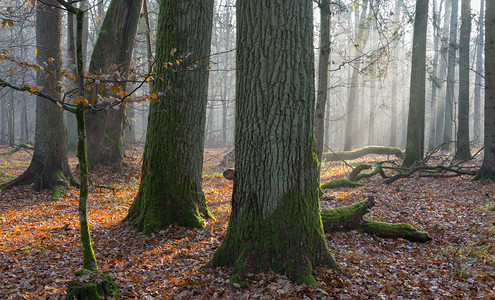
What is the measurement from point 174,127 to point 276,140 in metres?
2.73

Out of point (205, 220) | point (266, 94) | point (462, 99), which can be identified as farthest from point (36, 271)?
point (462, 99)

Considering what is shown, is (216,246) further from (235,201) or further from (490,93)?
(490,93)

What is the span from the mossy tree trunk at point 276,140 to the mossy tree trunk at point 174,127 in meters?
2.28

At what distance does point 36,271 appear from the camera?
444cm

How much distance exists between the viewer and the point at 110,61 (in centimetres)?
1039

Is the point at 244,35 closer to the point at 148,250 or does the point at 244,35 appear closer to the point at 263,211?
the point at 263,211

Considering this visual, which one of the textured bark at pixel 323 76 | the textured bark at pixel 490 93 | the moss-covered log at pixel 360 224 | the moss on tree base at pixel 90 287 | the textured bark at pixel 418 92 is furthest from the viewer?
the textured bark at pixel 418 92

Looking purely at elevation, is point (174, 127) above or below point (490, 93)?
below

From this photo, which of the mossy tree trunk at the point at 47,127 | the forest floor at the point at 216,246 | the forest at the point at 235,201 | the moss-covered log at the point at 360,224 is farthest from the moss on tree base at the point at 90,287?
the mossy tree trunk at the point at 47,127

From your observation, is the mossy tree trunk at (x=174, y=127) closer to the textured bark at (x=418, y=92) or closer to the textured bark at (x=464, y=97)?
→ the textured bark at (x=418, y=92)

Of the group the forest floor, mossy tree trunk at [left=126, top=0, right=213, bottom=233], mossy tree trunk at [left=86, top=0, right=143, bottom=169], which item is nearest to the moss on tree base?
the forest floor

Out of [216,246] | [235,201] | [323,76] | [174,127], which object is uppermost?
[323,76]

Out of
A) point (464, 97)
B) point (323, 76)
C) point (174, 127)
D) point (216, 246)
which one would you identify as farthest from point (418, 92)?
point (216, 246)

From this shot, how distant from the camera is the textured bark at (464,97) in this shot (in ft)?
41.8
